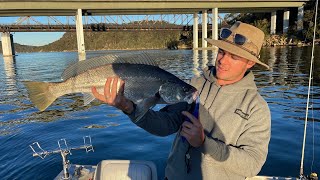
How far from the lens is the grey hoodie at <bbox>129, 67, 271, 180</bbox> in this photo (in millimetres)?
2598

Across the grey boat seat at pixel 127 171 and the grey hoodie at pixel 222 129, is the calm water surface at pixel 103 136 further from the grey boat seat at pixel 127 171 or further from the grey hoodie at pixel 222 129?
the grey hoodie at pixel 222 129

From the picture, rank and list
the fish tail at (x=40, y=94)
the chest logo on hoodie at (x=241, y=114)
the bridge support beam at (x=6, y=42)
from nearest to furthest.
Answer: the chest logo on hoodie at (x=241, y=114), the fish tail at (x=40, y=94), the bridge support beam at (x=6, y=42)

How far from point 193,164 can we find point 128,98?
106cm

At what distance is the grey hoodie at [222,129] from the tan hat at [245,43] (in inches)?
11.5

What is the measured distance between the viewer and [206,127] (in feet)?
9.70

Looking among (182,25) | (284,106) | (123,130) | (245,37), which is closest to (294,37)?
(182,25)

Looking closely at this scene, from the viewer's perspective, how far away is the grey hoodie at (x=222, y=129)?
8.52 feet

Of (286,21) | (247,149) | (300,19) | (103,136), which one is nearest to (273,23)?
(286,21)

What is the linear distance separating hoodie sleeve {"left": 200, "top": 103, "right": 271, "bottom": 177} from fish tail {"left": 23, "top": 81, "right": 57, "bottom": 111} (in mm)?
2101

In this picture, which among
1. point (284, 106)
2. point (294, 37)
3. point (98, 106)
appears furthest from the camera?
point (294, 37)

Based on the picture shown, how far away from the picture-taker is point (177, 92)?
3.12 m

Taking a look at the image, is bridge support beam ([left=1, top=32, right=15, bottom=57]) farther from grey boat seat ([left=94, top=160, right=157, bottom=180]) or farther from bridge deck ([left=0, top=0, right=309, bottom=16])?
grey boat seat ([left=94, top=160, right=157, bottom=180])

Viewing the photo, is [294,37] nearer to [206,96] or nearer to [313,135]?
[313,135]

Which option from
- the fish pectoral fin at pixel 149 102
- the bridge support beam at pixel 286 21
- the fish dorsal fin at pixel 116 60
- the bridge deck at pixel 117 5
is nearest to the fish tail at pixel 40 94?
the fish dorsal fin at pixel 116 60
